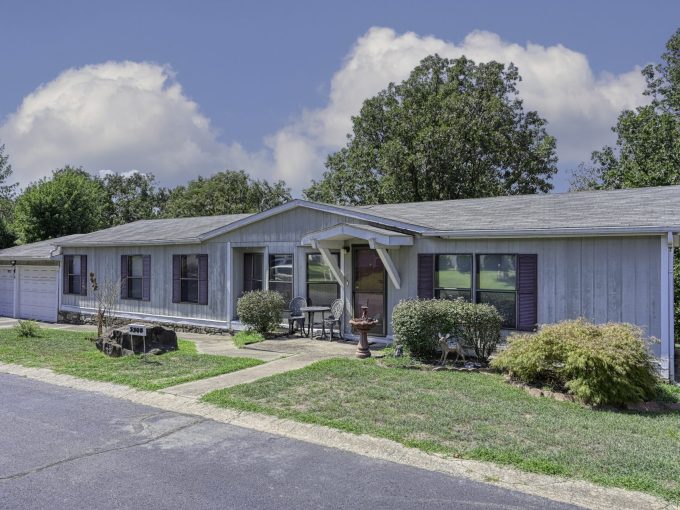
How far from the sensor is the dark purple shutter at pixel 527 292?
10117 millimetres

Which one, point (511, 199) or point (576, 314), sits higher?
point (511, 199)

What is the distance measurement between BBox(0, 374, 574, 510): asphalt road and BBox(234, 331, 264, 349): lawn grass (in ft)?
19.1

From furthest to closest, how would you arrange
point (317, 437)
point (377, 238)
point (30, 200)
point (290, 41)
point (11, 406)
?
1. point (30, 200)
2. point (290, 41)
3. point (377, 238)
4. point (11, 406)
5. point (317, 437)

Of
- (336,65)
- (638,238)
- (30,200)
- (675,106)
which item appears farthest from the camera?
(30,200)

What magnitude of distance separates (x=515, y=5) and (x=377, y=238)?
7216 mm

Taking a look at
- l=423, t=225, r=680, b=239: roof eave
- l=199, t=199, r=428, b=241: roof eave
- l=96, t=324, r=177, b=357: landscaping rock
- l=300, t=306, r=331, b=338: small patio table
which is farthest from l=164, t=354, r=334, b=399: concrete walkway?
l=423, t=225, r=680, b=239: roof eave

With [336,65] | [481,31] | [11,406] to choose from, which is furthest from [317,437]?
[481,31]

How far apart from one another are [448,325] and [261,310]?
5.14 metres

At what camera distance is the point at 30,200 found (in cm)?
2648

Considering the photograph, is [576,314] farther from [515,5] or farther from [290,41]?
[290,41]

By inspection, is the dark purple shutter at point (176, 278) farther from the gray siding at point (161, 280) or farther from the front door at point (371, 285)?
the front door at point (371, 285)

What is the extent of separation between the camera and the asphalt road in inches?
174

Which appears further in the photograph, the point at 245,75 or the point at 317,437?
the point at 245,75

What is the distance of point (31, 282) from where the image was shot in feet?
67.4
